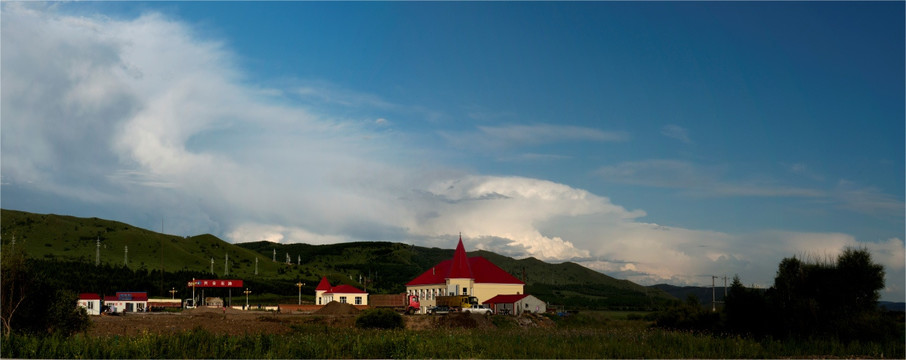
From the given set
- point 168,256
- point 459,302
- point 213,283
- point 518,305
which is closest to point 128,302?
point 213,283

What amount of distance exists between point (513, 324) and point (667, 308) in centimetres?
1168

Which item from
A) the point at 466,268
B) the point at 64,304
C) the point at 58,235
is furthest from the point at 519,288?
the point at 58,235

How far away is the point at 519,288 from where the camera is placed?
7681 centimetres

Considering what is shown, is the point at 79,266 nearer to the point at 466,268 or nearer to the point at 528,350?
the point at 466,268

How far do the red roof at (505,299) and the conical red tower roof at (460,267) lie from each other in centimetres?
322

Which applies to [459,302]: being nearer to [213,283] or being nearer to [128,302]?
[213,283]

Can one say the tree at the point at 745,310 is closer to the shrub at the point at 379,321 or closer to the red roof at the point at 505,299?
the shrub at the point at 379,321

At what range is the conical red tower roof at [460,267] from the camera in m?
72.5

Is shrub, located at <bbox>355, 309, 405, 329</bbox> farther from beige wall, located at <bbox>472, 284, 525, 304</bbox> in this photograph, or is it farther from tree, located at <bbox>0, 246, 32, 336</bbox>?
tree, located at <bbox>0, 246, 32, 336</bbox>

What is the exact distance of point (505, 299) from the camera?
230ft

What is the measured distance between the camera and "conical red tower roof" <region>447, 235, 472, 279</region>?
72.5m

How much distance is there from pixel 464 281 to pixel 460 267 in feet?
5.38

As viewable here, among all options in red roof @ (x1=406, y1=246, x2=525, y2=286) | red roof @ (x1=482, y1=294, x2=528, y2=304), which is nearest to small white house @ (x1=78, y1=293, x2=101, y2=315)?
red roof @ (x1=406, y1=246, x2=525, y2=286)

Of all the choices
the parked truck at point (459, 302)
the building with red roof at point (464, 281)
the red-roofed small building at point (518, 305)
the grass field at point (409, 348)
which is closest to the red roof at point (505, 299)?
the red-roofed small building at point (518, 305)
